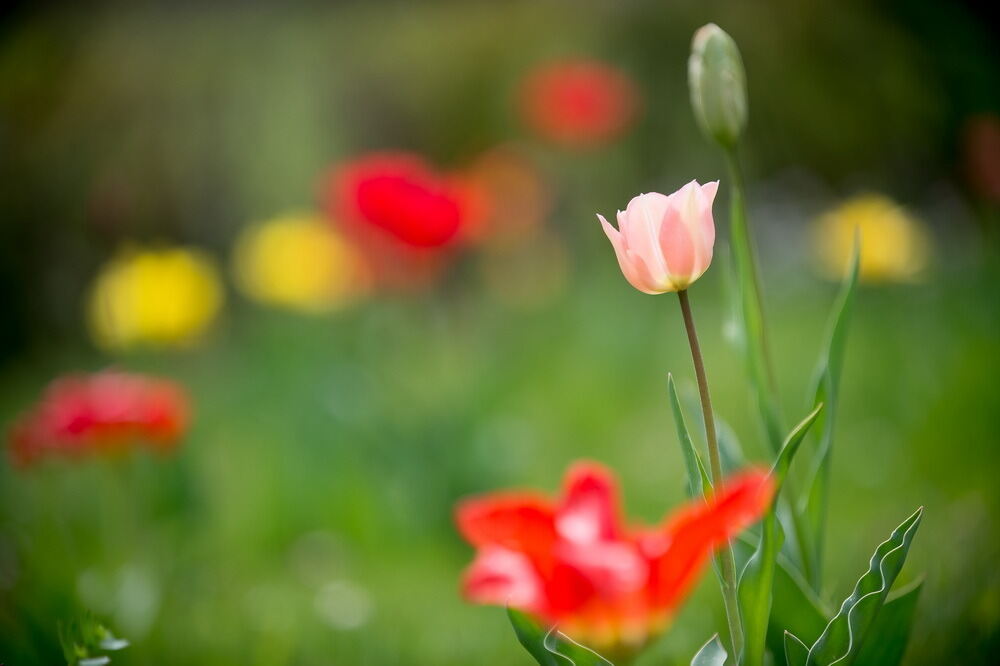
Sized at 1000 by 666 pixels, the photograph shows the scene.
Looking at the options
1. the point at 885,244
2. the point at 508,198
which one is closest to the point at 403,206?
the point at 508,198

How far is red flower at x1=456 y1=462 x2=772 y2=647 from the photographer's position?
352 mm

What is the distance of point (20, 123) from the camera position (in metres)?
1.92

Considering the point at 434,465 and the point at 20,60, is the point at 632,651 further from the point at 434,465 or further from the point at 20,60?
the point at 20,60

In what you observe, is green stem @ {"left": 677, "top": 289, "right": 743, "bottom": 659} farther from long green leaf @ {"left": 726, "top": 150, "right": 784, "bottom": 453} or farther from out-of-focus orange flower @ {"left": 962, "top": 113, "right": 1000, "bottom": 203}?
out-of-focus orange flower @ {"left": 962, "top": 113, "right": 1000, "bottom": 203}

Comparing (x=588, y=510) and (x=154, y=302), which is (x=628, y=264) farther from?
(x=154, y=302)

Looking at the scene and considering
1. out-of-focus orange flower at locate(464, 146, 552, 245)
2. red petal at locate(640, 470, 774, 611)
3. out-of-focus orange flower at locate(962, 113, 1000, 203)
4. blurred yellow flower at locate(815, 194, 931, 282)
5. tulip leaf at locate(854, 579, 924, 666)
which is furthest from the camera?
out-of-focus orange flower at locate(464, 146, 552, 245)

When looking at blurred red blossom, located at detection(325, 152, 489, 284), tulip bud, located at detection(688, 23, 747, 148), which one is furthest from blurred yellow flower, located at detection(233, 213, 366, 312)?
tulip bud, located at detection(688, 23, 747, 148)

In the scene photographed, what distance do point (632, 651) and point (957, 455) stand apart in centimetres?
83

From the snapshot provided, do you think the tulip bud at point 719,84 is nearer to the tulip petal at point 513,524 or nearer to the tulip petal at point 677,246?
the tulip petal at point 677,246

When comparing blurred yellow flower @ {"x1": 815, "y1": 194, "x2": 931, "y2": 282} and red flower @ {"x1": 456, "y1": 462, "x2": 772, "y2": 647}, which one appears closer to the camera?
red flower @ {"x1": 456, "y1": 462, "x2": 772, "y2": 647}

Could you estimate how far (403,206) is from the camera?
115 cm

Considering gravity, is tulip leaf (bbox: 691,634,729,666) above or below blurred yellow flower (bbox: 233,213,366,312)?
below

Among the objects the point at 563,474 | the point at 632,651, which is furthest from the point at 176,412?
the point at 632,651

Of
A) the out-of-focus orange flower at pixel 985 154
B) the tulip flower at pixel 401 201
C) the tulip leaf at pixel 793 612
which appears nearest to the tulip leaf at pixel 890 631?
the tulip leaf at pixel 793 612
